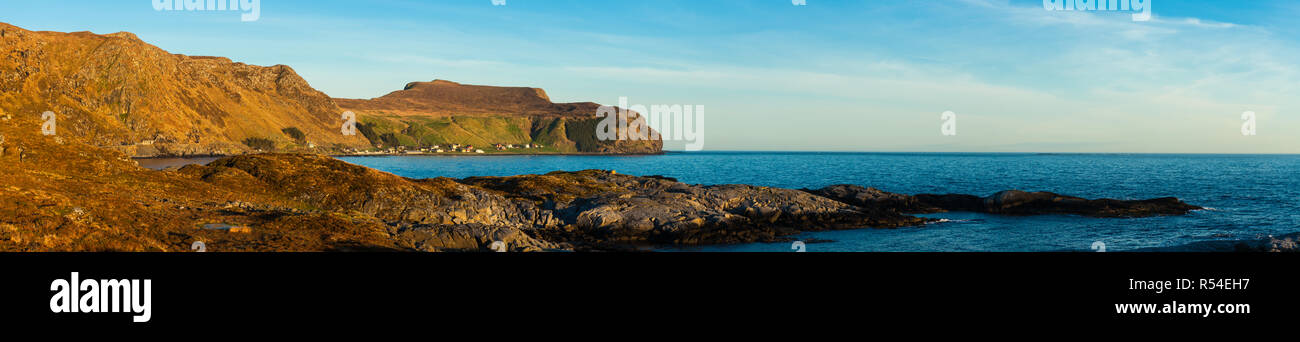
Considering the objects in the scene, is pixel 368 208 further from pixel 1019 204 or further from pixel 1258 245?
pixel 1019 204

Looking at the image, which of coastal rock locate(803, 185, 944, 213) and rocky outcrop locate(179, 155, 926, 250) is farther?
coastal rock locate(803, 185, 944, 213)

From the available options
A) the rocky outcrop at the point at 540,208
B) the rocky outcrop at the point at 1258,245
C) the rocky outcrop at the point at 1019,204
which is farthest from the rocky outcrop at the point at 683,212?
the rocky outcrop at the point at 1258,245

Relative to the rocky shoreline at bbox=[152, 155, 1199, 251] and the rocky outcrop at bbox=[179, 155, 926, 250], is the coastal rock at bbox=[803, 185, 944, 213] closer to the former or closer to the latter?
the rocky shoreline at bbox=[152, 155, 1199, 251]

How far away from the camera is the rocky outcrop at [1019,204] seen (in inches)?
2352

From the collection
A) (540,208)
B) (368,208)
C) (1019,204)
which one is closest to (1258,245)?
(1019,204)

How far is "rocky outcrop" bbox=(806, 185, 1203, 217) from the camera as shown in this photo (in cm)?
5975

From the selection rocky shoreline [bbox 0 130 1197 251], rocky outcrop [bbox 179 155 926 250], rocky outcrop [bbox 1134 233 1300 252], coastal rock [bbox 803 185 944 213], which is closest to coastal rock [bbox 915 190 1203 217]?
rocky shoreline [bbox 0 130 1197 251]

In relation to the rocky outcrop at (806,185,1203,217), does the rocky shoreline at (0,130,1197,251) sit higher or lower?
higher

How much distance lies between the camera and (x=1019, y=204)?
62125mm

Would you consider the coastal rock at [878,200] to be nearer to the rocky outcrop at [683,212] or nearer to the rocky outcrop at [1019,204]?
the rocky outcrop at [1019,204]

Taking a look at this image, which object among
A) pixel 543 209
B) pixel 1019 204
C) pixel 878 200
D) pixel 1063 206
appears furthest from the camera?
pixel 878 200
